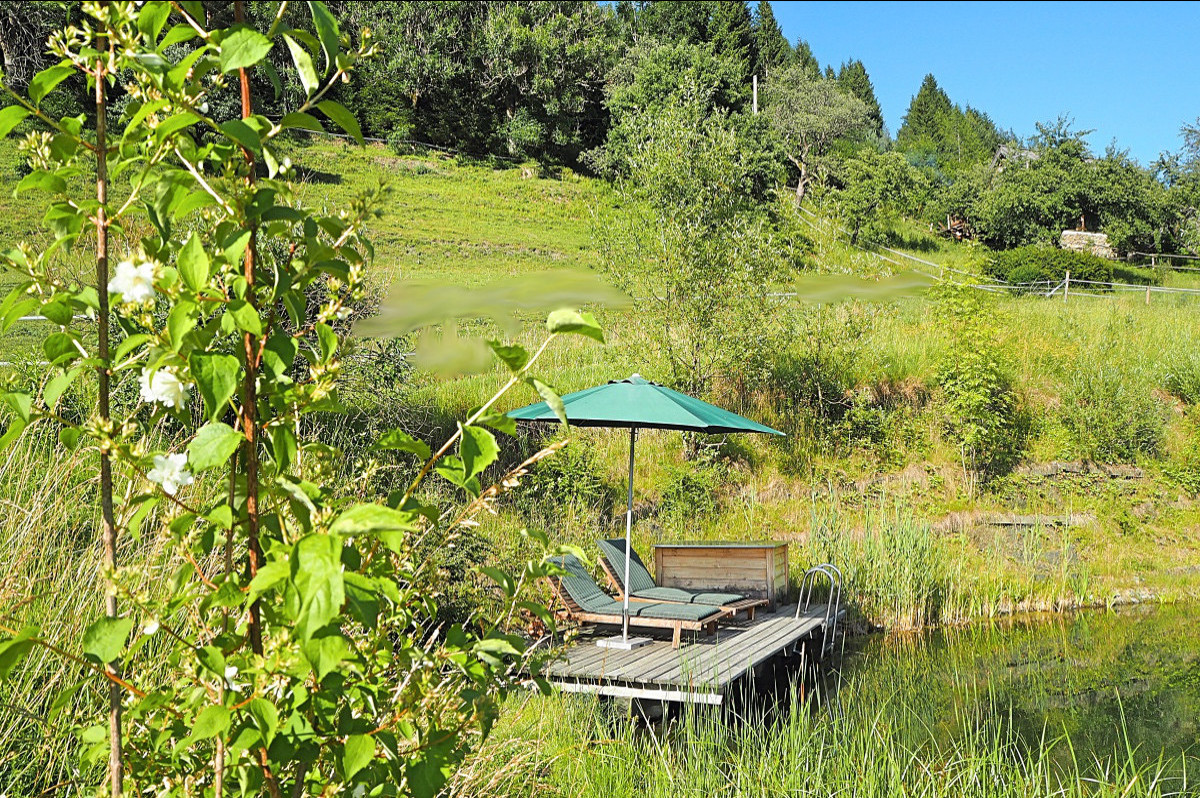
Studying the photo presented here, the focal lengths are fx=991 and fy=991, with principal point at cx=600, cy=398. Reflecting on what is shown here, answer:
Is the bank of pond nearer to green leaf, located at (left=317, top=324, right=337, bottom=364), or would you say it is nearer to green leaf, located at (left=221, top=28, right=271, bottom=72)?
green leaf, located at (left=317, top=324, right=337, bottom=364)

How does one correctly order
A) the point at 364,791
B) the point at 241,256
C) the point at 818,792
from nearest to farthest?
1. the point at 241,256
2. the point at 364,791
3. the point at 818,792

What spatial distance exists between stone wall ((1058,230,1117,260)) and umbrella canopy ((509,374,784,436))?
2721cm

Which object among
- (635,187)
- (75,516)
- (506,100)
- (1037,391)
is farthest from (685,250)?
(506,100)

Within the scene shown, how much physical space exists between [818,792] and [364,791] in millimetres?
2748

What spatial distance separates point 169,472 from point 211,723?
34cm

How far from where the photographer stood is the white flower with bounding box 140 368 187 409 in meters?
1.30

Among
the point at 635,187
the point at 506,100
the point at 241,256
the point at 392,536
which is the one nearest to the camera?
the point at 392,536

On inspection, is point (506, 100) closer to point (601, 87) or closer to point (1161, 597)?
point (601, 87)

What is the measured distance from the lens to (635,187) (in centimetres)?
1259

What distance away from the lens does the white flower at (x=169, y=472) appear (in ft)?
4.41

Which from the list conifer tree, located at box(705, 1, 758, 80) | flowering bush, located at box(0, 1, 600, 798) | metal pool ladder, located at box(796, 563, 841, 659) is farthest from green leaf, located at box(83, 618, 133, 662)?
conifer tree, located at box(705, 1, 758, 80)

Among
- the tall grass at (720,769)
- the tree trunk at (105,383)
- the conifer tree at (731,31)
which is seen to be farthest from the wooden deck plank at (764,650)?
the conifer tree at (731,31)

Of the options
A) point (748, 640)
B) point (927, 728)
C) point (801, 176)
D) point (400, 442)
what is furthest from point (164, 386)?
point (801, 176)

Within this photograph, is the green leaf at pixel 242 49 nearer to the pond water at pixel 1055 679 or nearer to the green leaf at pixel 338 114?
the green leaf at pixel 338 114
